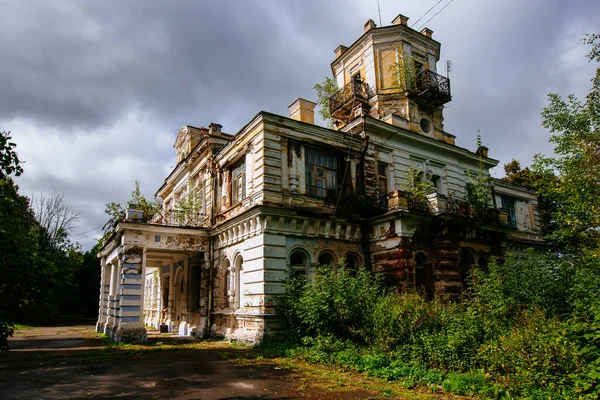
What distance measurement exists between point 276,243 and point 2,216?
30.8 ft

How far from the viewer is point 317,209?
1653 centimetres

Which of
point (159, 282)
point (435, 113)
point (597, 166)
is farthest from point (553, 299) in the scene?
point (159, 282)

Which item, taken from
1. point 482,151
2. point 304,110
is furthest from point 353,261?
point 482,151

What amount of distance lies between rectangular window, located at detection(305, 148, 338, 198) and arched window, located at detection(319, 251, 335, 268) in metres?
2.39

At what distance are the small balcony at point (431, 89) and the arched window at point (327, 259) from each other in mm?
10266

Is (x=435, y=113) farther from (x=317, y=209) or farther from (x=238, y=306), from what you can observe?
(x=238, y=306)

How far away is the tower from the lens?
2161cm

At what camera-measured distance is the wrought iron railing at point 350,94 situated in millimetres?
21812

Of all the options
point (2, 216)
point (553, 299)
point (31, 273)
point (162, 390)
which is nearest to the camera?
point (31, 273)

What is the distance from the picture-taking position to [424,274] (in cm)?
1680

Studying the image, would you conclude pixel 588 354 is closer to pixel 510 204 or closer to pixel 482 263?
pixel 482 263

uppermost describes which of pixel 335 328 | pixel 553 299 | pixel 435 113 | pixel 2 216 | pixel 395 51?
pixel 395 51

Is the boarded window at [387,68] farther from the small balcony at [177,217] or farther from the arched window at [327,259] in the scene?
the small balcony at [177,217]

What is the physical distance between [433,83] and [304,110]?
8.00 meters
